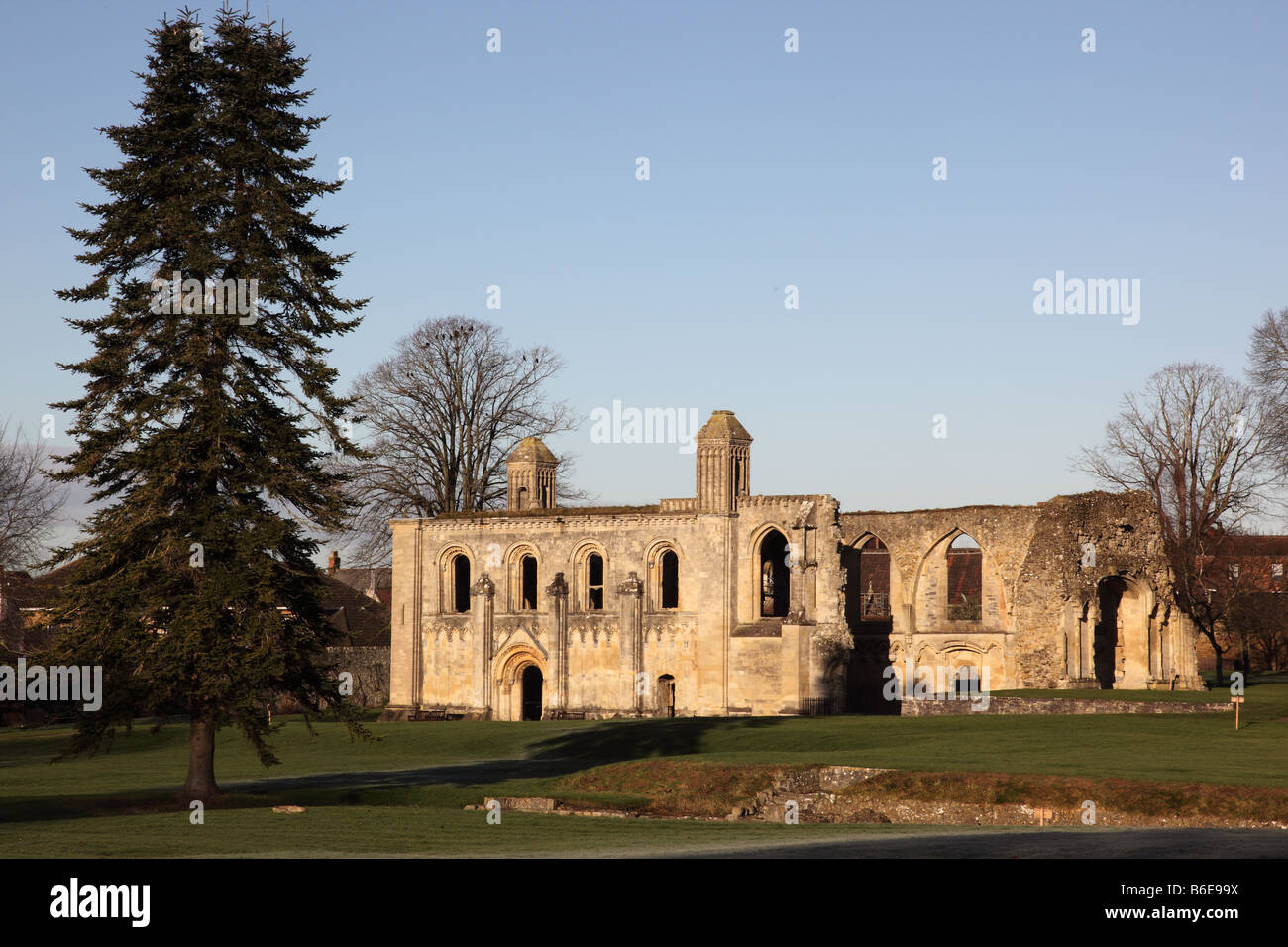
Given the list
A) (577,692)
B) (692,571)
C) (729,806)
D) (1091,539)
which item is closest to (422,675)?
(577,692)

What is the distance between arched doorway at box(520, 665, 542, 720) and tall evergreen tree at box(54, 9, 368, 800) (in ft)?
99.0

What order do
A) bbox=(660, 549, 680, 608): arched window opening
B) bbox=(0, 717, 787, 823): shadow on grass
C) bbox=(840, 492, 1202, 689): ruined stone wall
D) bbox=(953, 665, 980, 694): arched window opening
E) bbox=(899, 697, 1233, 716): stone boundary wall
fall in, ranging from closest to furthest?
bbox=(0, 717, 787, 823): shadow on grass < bbox=(899, 697, 1233, 716): stone boundary wall < bbox=(840, 492, 1202, 689): ruined stone wall < bbox=(953, 665, 980, 694): arched window opening < bbox=(660, 549, 680, 608): arched window opening

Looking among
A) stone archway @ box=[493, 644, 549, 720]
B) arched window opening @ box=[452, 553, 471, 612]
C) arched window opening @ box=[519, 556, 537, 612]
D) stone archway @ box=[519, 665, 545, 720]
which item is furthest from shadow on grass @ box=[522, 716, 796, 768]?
arched window opening @ box=[452, 553, 471, 612]

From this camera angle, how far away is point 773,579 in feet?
179

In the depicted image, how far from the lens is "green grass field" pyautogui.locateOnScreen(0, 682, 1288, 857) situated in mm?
19297

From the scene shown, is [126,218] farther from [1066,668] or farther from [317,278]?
[1066,668]

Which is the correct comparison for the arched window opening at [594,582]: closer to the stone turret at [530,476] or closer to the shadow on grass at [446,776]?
the stone turret at [530,476]

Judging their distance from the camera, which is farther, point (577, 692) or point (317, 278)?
point (577, 692)

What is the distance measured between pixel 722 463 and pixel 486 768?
19500 mm

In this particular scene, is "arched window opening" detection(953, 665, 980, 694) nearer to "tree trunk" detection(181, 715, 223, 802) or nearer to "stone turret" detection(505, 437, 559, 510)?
"stone turret" detection(505, 437, 559, 510)

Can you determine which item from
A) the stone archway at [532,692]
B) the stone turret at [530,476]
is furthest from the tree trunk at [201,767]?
the stone turret at [530,476]

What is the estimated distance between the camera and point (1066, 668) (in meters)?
46.7

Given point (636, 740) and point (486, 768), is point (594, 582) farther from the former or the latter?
point (486, 768)
